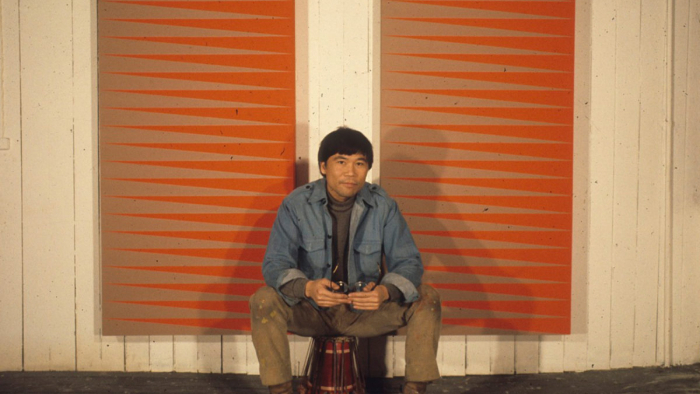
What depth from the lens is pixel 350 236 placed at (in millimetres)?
2375

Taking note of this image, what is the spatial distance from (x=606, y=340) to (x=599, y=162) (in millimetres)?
966

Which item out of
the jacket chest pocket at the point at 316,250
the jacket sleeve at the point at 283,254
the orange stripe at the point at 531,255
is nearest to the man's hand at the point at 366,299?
the jacket sleeve at the point at 283,254

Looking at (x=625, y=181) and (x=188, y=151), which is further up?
(x=188, y=151)

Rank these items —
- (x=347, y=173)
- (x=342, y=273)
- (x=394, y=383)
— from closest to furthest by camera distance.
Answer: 1. (x=347, y=173)
2. (x=342, y=273)
3. (x=394, y=383)

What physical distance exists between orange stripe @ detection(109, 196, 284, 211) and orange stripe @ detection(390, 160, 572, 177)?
0.92 m

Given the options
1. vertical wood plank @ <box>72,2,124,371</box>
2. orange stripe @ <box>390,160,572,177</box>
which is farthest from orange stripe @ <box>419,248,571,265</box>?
vertical wood plank @ <box>72,2,124,371</box>

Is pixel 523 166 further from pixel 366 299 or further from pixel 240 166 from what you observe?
pixel 240 166

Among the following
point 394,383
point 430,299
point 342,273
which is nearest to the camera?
point 430,299

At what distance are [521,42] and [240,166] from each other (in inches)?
63.9

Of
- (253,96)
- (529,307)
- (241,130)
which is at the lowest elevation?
(529,307)

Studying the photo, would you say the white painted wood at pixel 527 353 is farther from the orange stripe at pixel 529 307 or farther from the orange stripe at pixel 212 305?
the orange stripe at pixel 212 305

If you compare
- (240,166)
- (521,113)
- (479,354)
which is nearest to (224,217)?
(240,166)

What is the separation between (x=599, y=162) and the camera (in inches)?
115

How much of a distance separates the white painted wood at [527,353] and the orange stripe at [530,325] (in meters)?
0.06
